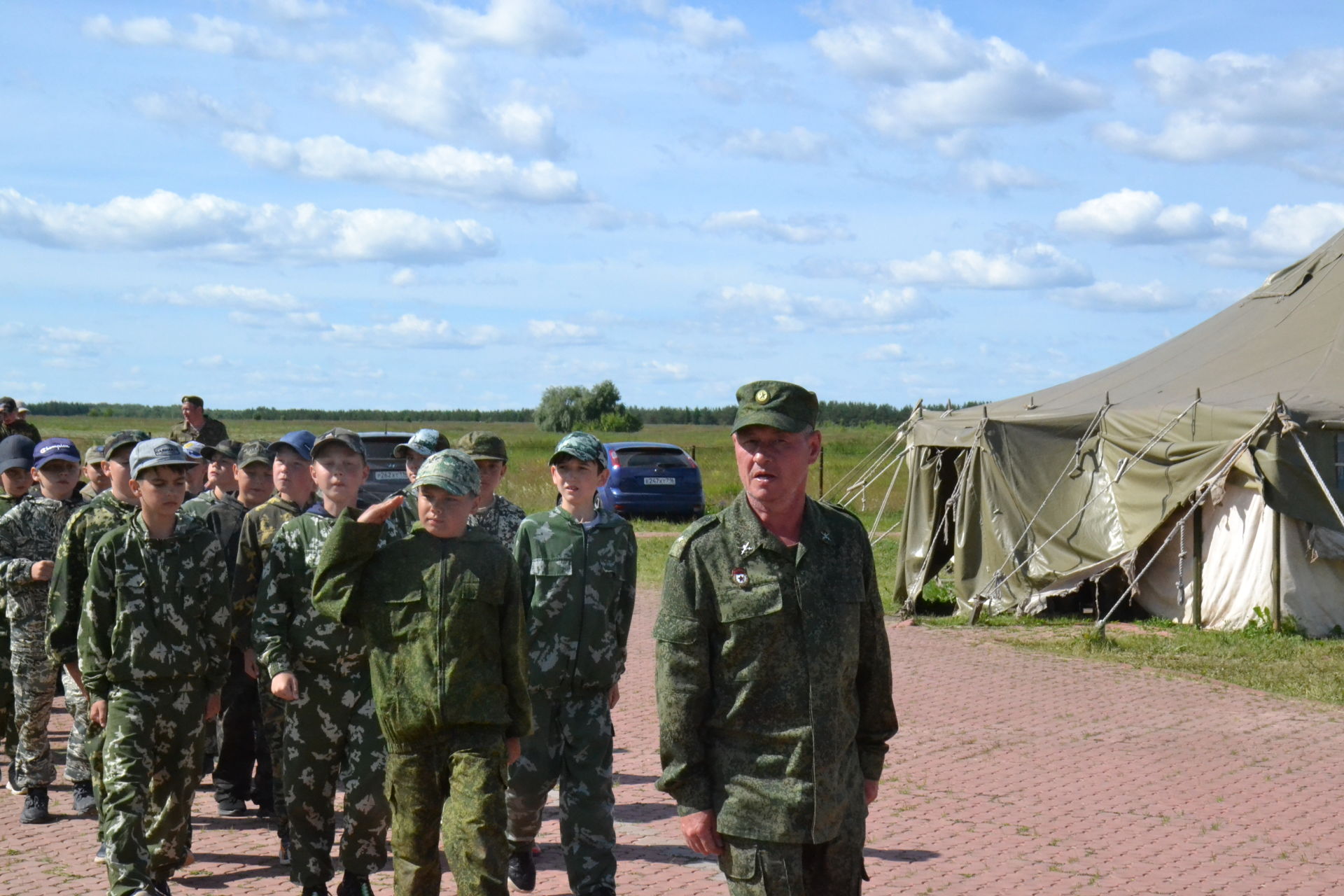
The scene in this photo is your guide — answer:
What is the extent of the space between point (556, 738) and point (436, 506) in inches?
50.9

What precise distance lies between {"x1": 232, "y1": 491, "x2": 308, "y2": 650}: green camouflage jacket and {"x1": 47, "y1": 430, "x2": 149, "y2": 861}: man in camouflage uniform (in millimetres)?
504

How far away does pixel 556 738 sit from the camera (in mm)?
5723

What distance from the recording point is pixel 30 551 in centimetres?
718

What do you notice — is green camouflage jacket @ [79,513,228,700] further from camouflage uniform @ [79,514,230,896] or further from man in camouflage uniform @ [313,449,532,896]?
man in camouflage uniform @ [313,449,532,896]

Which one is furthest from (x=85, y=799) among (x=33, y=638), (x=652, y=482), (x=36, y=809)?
(x=652, y=482)

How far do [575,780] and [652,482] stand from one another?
792 inches

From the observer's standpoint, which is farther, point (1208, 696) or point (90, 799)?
point (1208, 696)

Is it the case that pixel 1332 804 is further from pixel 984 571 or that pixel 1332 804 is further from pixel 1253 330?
pixel 1253 330

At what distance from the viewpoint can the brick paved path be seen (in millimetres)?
6098

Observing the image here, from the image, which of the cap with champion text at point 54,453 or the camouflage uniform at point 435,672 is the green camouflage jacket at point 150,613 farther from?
the cap with champion text at point 54,453

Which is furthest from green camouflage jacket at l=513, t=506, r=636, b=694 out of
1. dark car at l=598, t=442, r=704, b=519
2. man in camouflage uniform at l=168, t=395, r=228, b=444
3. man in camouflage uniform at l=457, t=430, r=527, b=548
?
dark car at l=598, t=442, r=704, b=519

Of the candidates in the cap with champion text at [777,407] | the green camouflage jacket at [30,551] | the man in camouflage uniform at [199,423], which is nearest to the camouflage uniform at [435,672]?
the cap with champion text at [777,407]

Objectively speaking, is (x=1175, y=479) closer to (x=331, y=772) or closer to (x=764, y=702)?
(x=331, y=772)

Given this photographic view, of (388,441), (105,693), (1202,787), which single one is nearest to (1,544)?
(105,693)
